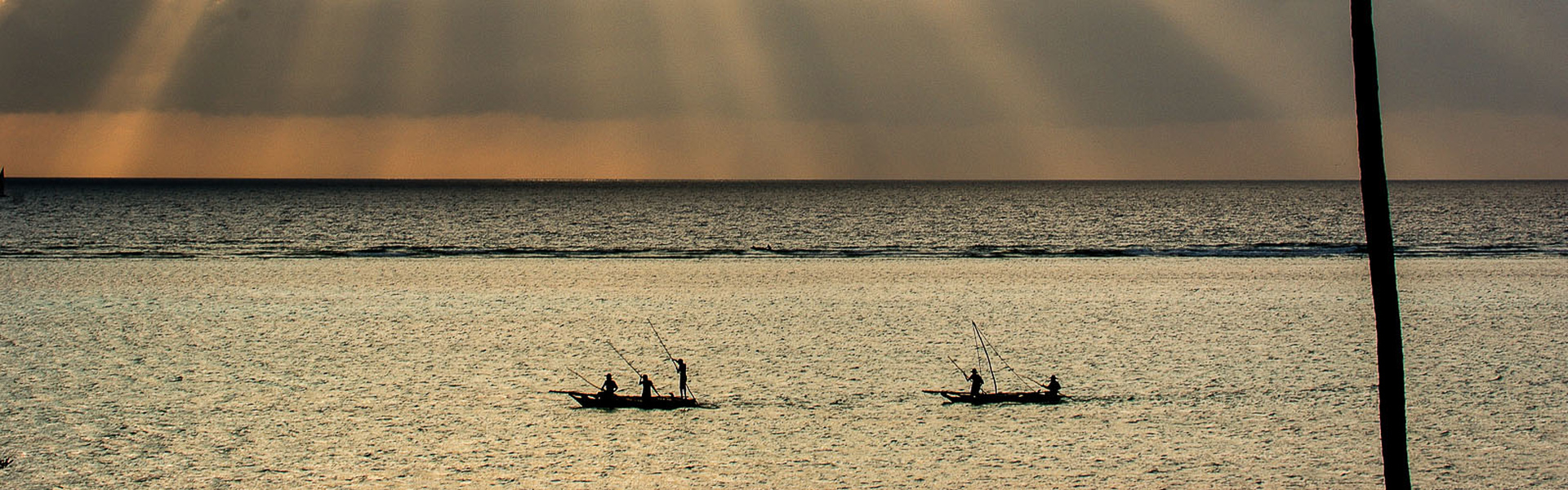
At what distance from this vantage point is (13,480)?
12820 mm

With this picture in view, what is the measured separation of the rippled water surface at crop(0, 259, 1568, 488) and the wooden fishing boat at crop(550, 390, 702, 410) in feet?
0.89

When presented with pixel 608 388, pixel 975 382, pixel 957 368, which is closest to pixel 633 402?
pixel 608 388

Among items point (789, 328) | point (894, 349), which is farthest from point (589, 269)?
point (894, 349)

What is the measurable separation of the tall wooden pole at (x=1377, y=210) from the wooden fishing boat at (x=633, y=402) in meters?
10.6

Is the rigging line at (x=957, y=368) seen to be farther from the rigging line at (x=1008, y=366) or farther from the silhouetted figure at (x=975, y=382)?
the silhouetted figure at (x=975, y=382)

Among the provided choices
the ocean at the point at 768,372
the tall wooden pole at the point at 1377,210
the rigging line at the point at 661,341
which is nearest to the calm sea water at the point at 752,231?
the ocean at the point at 768,372

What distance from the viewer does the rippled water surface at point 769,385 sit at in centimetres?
1341

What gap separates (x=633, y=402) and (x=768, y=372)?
3368mm

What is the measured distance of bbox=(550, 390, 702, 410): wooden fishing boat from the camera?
54.2ft

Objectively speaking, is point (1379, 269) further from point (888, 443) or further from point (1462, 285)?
point (1462, 285)

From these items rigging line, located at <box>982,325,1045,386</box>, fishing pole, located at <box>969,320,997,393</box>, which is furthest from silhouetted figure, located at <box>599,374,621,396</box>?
rigging line, located at <box>982,325,1045,386</box>

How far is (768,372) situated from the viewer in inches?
766

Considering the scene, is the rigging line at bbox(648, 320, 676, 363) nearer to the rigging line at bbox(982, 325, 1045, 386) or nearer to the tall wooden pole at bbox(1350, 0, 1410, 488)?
the rigging line at bbox(982, 325, 1045, 386)

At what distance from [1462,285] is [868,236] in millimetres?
38129
